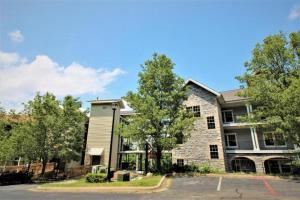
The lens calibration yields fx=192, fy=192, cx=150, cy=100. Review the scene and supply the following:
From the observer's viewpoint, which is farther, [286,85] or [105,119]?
[105,119]

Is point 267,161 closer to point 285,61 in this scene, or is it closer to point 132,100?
point 285,61

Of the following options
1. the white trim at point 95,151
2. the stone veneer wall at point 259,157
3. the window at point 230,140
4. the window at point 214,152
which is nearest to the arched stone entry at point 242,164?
the stone veneer wall at point 259,157

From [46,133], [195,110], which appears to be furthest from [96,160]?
[195,110]

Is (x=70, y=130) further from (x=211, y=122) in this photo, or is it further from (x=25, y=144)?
(x=211, y=122)

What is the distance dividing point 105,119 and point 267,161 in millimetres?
22565

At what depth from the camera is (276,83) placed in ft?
57.7

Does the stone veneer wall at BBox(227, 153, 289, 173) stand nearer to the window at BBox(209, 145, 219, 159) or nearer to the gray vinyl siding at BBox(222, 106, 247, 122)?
the window at BBox(209, 145, 219, 159)

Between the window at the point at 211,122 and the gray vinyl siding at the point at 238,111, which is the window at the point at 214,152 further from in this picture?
the gray vinyl siding at the point at 238,111

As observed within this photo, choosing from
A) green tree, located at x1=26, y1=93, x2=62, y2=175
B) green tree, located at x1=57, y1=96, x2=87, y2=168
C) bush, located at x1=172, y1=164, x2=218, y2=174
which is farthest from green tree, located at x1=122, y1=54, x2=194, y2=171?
green tree, located at x1=26, y1=93, x2=62, y2=175

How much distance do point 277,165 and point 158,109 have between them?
631 inches

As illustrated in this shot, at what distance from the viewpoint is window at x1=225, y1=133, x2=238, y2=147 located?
81.1ft

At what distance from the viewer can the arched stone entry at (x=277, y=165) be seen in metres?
21.7

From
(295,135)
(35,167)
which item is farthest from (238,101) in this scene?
(35,167)

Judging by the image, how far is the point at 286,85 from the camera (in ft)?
57.5
